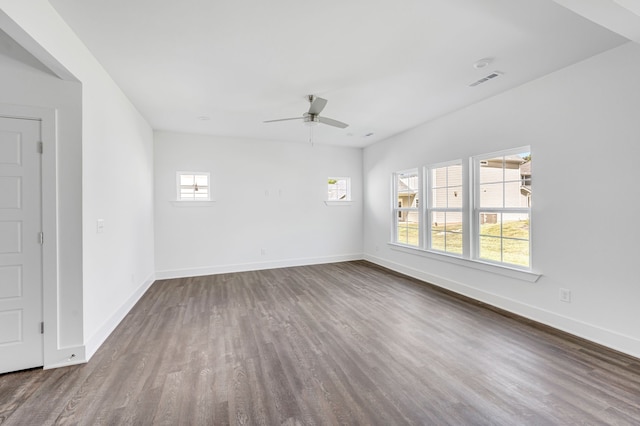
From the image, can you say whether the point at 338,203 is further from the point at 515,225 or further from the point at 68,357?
the point at 68,357

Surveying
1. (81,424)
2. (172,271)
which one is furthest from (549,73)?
(172,271)

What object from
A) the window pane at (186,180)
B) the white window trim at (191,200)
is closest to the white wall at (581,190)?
the white window trim at (191,200)

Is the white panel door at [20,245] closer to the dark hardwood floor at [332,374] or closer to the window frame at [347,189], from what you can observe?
the dark hardwood floor at [332,374]

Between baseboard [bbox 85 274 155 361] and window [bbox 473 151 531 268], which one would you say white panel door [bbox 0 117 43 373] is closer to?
baseboard [bbox 85 274 155 361]

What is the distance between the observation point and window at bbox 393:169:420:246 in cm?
502

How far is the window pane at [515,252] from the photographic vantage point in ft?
10.6

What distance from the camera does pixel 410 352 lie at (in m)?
2.42

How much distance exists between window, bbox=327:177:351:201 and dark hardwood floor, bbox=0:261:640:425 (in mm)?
3313

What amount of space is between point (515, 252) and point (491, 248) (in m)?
0.31

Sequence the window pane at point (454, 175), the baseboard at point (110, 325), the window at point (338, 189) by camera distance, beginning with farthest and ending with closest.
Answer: the window at point (338, 189)
the window pane at point (454, 175)
the baseboard at point (110, 325)

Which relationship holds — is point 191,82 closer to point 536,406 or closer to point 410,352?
point 410,352

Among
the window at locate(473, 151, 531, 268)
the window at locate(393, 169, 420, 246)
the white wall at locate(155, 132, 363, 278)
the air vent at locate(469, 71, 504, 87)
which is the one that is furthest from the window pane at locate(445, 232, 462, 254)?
the white wall at locate(155, 132, 363, 278)

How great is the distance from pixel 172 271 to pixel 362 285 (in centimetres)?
351

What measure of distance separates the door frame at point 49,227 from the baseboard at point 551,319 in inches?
182
